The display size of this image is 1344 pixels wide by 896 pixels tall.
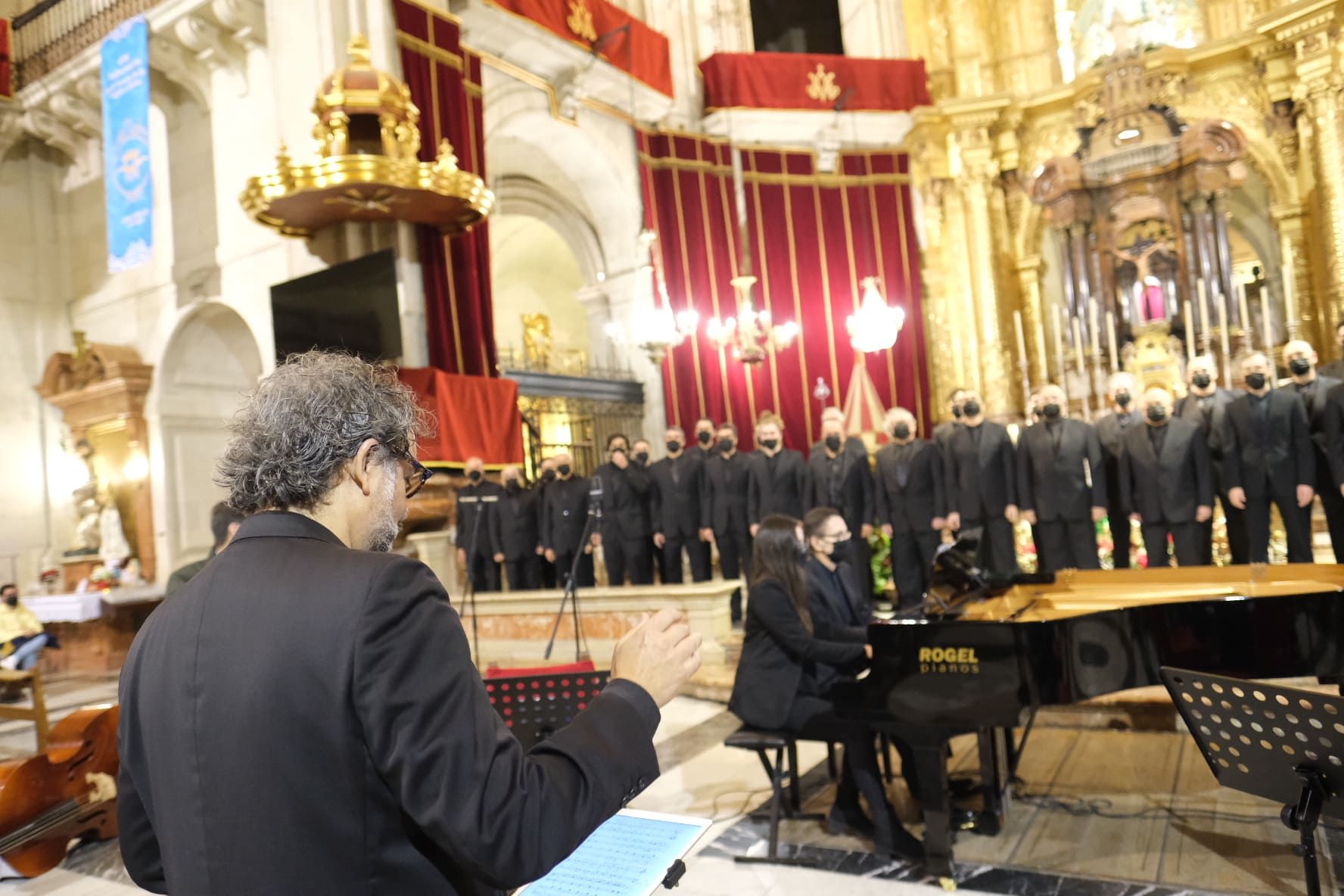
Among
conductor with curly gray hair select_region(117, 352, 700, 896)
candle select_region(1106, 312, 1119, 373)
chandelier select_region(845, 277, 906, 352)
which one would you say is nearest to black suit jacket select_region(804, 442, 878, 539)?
chandelier select_region(845, 277, 906, 352)

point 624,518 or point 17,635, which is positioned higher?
point 624,518

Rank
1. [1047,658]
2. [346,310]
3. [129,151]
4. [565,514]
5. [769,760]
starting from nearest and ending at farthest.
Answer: [1047,658], [769,760], [346,310], [565,514], [129,151]

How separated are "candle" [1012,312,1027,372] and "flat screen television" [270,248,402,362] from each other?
690cm

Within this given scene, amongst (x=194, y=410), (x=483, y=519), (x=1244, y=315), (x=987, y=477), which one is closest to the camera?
(x=987, y=477)

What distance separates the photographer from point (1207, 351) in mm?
9797

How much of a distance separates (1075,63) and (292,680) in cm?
1348

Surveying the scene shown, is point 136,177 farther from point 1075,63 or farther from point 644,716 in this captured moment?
point 1075,63

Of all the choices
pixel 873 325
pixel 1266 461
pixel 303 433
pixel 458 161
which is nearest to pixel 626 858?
pixel 303 433

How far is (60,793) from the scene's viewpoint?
3676 mm

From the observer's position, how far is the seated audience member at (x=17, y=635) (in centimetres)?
611

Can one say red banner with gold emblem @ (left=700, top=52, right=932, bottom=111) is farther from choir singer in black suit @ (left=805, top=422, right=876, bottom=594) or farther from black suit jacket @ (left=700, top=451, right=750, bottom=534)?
choir singer in black suit @ (left=805, top=422, right=876, bottom=594)

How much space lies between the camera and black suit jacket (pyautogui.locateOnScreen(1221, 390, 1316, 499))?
5.80 metres

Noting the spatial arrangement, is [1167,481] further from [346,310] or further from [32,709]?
[32,709]

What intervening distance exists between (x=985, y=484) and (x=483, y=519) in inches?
156
